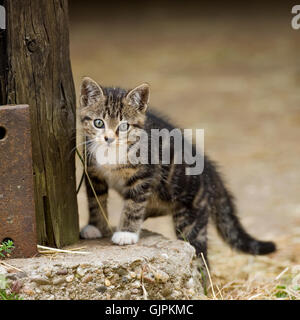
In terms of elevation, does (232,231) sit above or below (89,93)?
below

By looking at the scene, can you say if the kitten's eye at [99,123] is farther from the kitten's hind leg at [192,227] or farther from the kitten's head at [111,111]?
the kitten's hind leg at [192,227]

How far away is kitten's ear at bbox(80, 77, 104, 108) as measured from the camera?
4.18 metres

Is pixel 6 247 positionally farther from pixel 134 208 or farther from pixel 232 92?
pixel 232 92

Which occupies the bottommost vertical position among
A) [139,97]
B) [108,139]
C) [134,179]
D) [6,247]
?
[6,247]

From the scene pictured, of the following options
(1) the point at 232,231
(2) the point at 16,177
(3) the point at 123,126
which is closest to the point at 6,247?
(2) the point at 16,177

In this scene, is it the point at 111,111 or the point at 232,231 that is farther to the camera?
the point at 232,231

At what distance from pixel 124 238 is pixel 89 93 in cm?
101

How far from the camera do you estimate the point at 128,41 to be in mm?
13898

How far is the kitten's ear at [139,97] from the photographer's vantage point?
4234 mm

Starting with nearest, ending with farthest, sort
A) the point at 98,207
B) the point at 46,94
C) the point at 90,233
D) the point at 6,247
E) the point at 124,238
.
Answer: the point at 6,247, the point at 46,94, the point at 124,238, the point at 90,233, the point at 98,207

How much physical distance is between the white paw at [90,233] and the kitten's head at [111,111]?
0.62 m

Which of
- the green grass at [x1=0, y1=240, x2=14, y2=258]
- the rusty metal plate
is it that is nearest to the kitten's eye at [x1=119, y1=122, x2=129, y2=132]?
the rusty metal plate

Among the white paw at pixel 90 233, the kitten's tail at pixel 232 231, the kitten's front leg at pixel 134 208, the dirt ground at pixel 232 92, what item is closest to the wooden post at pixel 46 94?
the white paw at pixel 90 233

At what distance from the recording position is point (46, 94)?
3770mm
